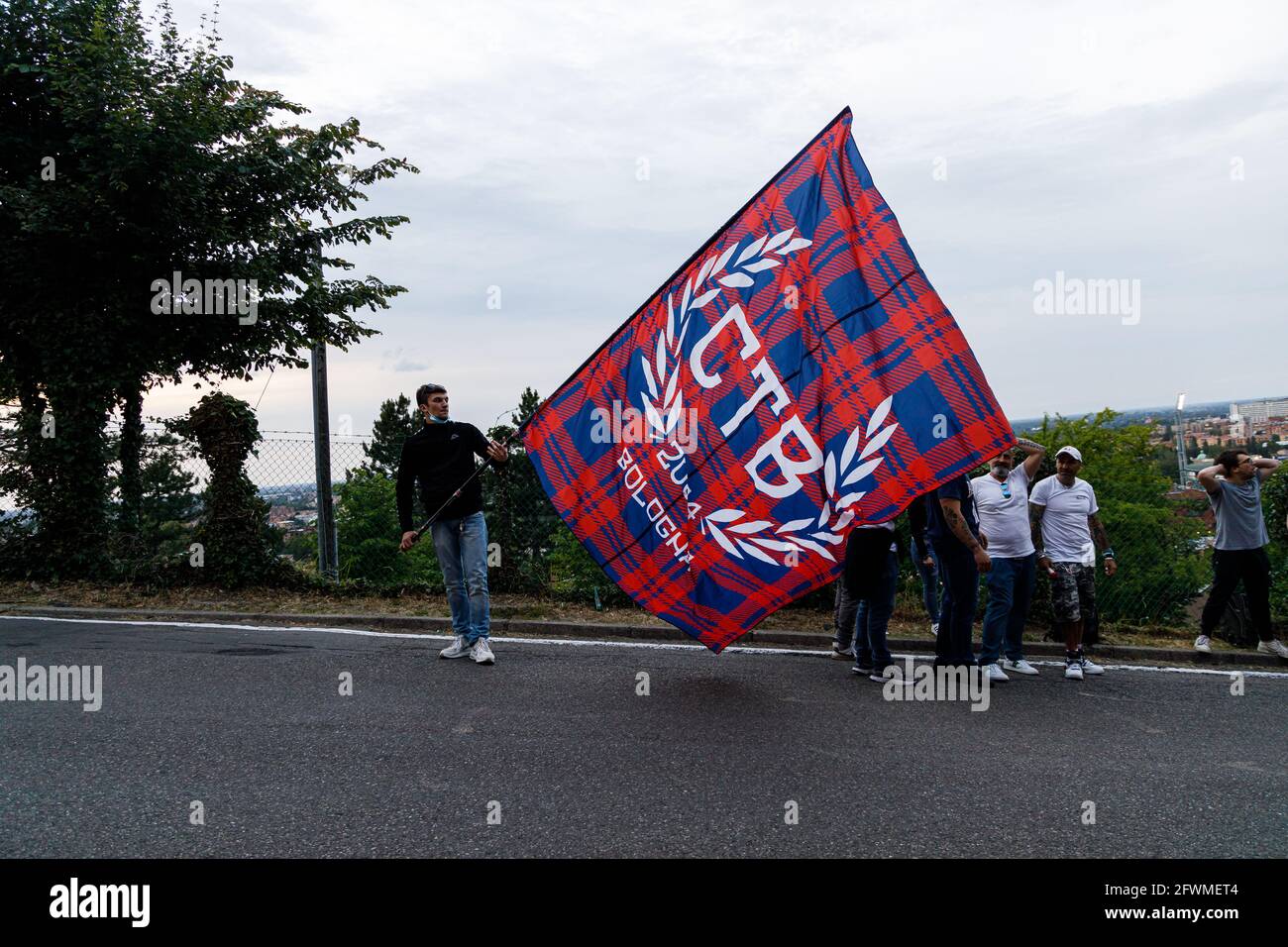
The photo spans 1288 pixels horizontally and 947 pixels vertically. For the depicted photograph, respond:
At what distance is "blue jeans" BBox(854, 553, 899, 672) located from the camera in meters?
6.50

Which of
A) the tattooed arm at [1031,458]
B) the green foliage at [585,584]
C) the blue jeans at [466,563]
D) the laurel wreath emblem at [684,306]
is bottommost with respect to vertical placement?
the green foliage at [585,584]

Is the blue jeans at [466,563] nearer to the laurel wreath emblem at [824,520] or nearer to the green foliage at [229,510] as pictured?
the laurel wreath emblem at [824,520]

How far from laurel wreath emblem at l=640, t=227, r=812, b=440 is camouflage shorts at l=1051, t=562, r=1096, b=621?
135 inches

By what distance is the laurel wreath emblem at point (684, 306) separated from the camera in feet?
19.0

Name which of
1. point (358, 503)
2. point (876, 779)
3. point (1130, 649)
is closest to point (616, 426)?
point (876, 779)

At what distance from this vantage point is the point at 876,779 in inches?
173

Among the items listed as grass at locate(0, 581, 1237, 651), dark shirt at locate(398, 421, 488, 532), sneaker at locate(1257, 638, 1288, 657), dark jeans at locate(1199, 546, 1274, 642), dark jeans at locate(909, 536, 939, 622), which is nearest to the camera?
dark shirt at locate(398, 421, 488, 532)

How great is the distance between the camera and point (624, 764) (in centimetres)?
457

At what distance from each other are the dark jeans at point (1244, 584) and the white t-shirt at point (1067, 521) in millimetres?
1605

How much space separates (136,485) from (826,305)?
9.69 m

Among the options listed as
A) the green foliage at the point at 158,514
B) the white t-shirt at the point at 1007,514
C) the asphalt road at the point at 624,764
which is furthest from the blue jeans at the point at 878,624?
the green foliage at the point at 158,514

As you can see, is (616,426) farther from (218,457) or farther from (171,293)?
(171,293)

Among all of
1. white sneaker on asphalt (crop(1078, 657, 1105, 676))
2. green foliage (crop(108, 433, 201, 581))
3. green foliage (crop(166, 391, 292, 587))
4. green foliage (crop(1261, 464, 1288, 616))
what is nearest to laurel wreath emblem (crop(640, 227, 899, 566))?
white sneaker on asphalt (crop(1078, 657, 1105, 676))

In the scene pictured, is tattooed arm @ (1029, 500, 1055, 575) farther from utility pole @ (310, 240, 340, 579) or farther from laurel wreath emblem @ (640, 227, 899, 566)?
utility pole @ (310, 240, 340, 579)
